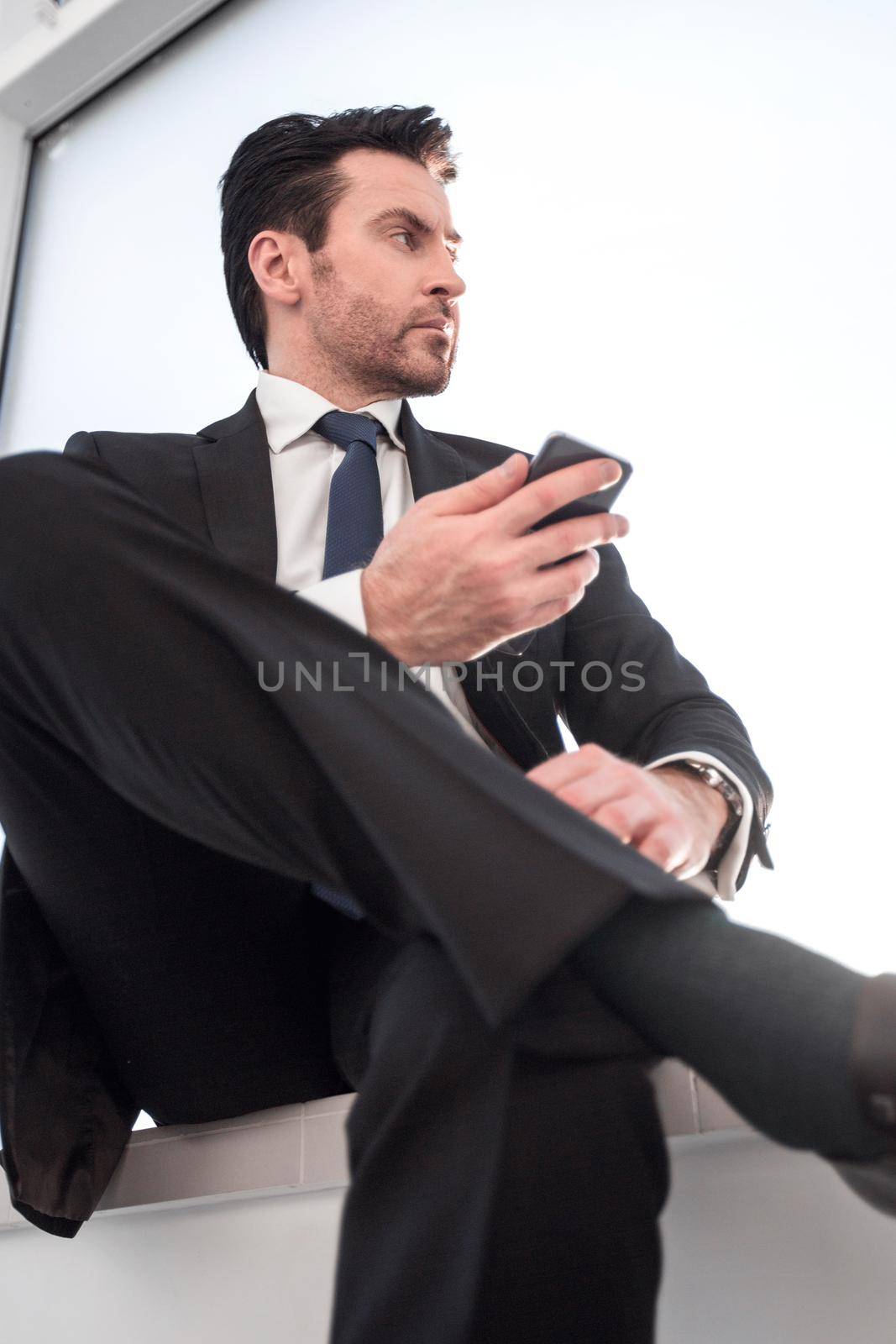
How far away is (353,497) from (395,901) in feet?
2.26

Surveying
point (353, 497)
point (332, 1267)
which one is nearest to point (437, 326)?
point (353, 497)

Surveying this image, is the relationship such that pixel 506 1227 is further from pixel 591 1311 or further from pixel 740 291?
pixel 740 291

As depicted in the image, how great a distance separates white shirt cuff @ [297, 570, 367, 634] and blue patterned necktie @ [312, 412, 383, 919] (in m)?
0.11

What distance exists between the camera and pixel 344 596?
0.93 metres

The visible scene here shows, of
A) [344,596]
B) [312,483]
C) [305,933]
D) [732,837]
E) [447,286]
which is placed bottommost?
[305,933]

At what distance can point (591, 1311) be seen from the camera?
523mm

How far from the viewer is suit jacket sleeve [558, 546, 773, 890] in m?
0.99

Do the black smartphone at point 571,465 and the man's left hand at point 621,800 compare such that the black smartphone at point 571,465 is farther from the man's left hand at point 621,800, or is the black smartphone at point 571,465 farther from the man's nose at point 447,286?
the man's nose at point 447,286

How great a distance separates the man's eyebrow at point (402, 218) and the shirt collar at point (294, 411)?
322 millimetres

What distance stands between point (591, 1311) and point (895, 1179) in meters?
0.15

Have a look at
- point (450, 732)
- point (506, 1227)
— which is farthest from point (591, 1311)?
point (450, 732)

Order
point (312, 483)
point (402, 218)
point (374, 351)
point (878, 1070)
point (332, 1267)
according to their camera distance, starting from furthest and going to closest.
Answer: point (402, 218) → point (374, 351) → point (312, 483) → point (332, 1267) → point (878, 1070)

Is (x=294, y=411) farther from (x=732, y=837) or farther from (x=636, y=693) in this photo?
(x=732, y=837)

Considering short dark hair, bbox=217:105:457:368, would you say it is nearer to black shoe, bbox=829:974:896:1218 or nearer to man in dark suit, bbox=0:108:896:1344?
man in dark suit, bbox=0:108:896:1344
